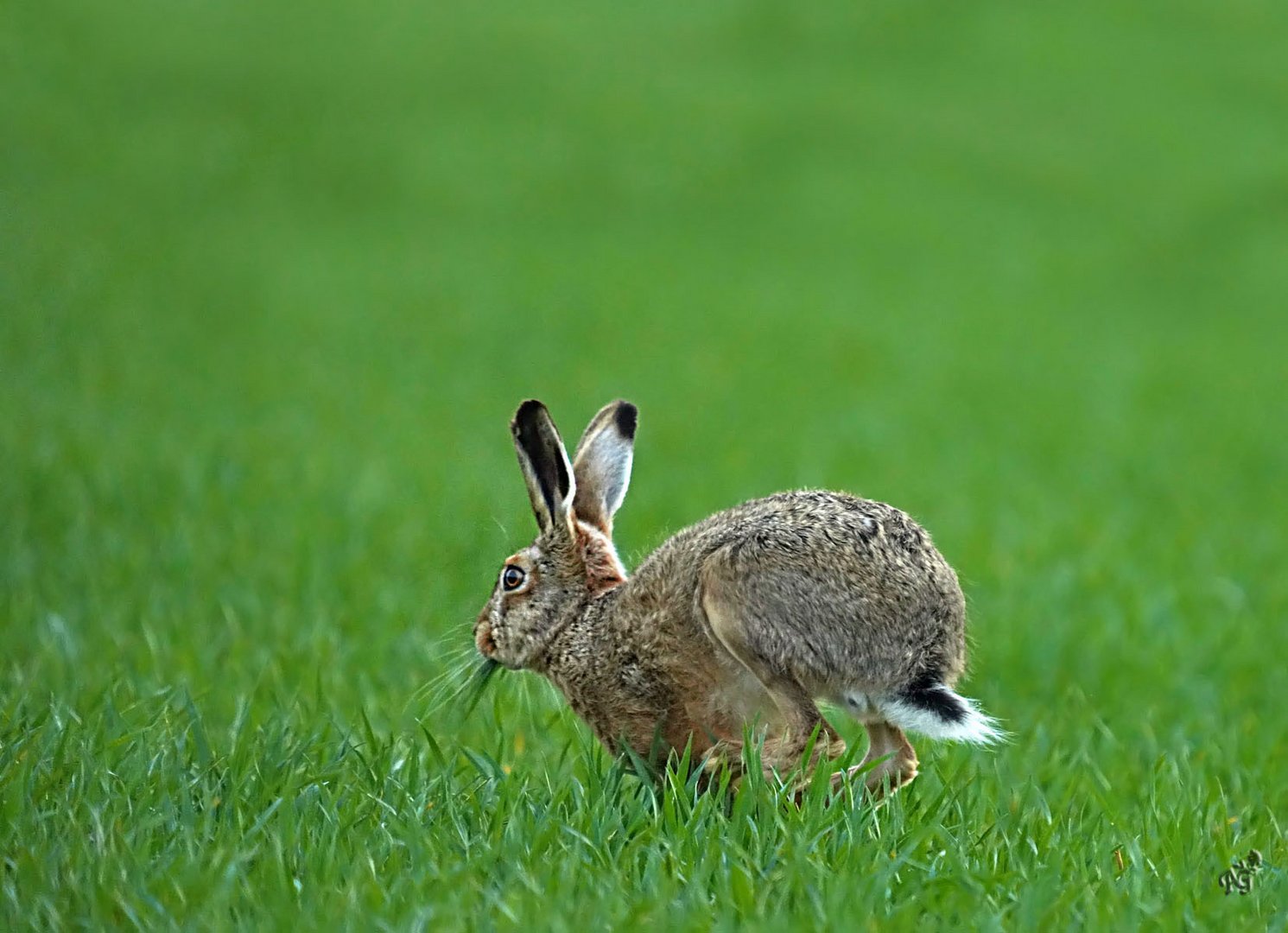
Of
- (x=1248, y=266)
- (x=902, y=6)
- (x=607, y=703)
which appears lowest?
(x=1248, y=266)

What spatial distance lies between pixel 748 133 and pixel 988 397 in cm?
1274

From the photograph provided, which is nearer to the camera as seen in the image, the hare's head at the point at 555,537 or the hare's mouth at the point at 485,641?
the hare's head at the point at 555,537

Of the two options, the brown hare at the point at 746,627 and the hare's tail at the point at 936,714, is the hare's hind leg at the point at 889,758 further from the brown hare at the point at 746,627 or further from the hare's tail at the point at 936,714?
the hare's tail at the point at 936,714

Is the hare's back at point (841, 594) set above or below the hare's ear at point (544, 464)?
below

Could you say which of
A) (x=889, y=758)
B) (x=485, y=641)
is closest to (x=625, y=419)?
(x=485, y=641)

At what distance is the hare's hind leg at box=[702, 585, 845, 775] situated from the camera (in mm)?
4312

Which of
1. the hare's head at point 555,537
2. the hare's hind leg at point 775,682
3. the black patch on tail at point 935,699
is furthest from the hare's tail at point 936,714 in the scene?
the hare's head at point 555,537

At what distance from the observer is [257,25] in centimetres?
2805

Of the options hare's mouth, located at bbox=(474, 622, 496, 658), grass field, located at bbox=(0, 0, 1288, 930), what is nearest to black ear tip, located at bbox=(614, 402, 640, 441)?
hare's mouth, located at bbox=(474, 622, 496, 658)

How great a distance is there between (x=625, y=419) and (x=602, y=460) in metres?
0.16

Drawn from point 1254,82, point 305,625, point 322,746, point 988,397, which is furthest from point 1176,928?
point 1254,82

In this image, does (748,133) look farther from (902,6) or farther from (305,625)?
(305,625)

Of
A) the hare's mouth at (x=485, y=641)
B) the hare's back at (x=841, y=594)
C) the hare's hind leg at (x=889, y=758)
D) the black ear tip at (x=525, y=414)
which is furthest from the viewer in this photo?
the hare's mouth at (x=485, y=641)

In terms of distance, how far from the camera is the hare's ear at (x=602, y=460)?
523cm
